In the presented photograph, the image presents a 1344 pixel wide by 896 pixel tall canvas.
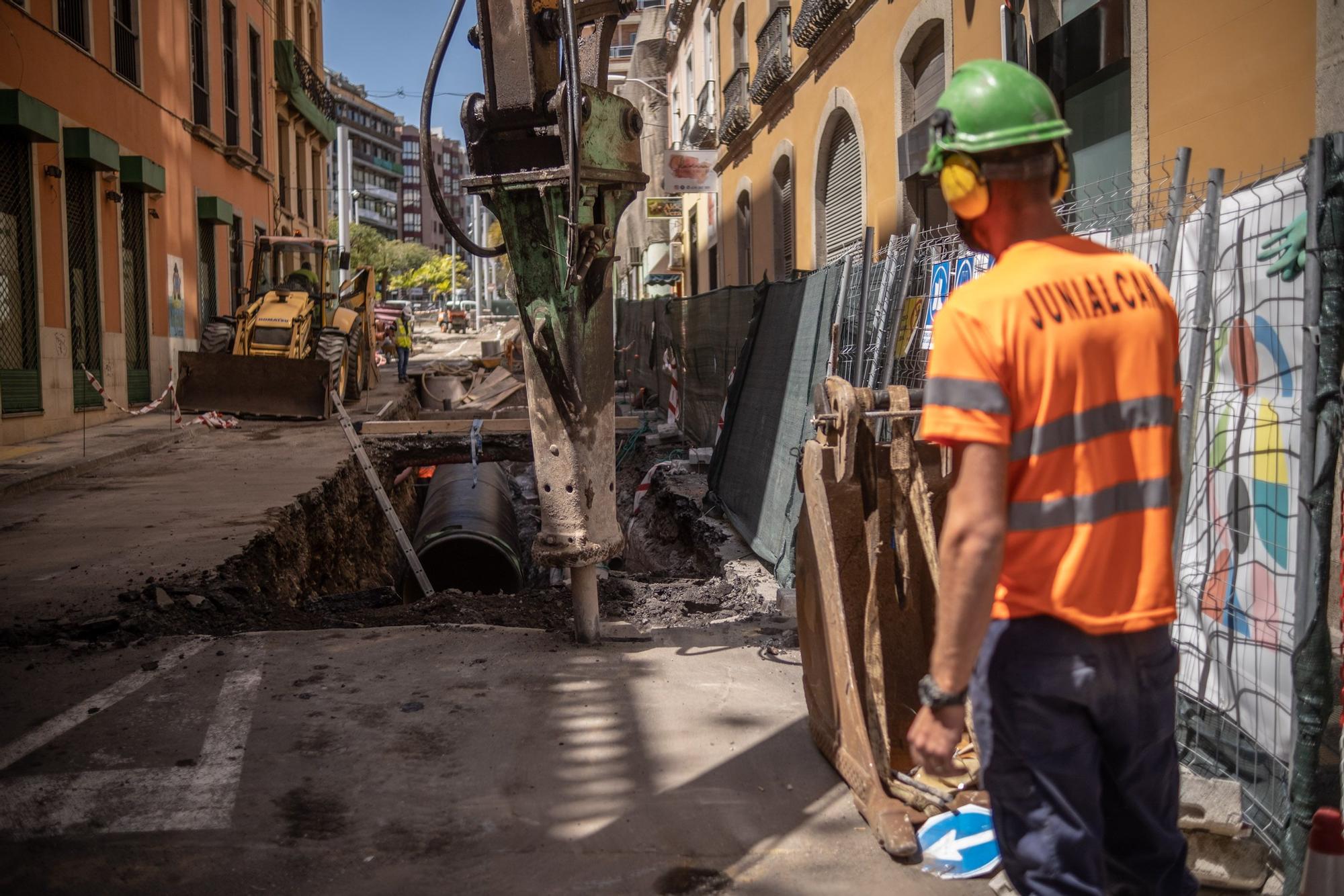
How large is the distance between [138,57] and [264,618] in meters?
15.2

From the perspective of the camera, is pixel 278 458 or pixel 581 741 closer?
pixel 581 741

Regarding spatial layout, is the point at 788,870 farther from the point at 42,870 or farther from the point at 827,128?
the point at 827,128

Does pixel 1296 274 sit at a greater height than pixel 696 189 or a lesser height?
lesser

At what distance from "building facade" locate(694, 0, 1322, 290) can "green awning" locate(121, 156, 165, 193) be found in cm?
995

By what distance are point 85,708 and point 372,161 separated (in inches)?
4815

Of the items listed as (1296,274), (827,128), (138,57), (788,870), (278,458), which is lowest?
(788,870)

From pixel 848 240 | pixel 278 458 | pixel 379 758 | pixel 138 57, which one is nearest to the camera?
pixel 379 758

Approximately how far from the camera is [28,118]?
12.9 metres

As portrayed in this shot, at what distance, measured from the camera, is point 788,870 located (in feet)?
10.0

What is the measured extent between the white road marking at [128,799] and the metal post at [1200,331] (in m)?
3.07

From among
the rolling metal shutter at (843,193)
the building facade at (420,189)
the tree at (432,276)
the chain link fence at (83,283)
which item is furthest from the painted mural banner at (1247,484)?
the building facade at (420,189)

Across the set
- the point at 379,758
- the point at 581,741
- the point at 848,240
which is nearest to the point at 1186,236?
the point at 581,741

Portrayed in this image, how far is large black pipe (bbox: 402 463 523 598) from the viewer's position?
922 cm

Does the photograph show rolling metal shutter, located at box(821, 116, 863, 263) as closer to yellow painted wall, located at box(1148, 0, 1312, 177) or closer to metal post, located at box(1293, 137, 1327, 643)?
yellow painted wall, located at box(1148, 0, 1312, 177)
